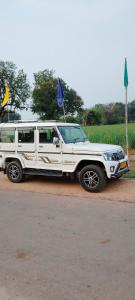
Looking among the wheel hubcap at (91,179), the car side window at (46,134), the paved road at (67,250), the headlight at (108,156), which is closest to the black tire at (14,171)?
the car side window at (46,134)

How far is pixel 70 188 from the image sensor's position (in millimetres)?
7695

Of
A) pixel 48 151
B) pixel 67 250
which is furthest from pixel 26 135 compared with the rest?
pixel 67 250

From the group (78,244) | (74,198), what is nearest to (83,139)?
(74,198)

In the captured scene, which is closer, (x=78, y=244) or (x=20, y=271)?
(x=20, y=271)

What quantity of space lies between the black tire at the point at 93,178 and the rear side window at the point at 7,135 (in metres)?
2.69

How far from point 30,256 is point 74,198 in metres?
3.00

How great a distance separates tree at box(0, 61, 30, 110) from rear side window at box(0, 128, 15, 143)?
167 feet

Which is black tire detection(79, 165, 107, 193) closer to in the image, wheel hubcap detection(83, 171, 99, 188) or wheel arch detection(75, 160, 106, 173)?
wheel hubcap detection(83, 171, 99, 188)

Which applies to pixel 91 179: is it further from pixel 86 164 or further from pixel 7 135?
pixel 7 135

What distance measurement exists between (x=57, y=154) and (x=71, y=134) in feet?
2.64

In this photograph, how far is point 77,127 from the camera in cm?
861

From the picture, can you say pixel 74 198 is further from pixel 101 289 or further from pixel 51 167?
pixel 101 289

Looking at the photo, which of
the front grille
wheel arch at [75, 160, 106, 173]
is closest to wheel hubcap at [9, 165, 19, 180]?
wheel arch at [75, 160, 106, 173]

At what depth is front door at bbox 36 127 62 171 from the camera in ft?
25.3
